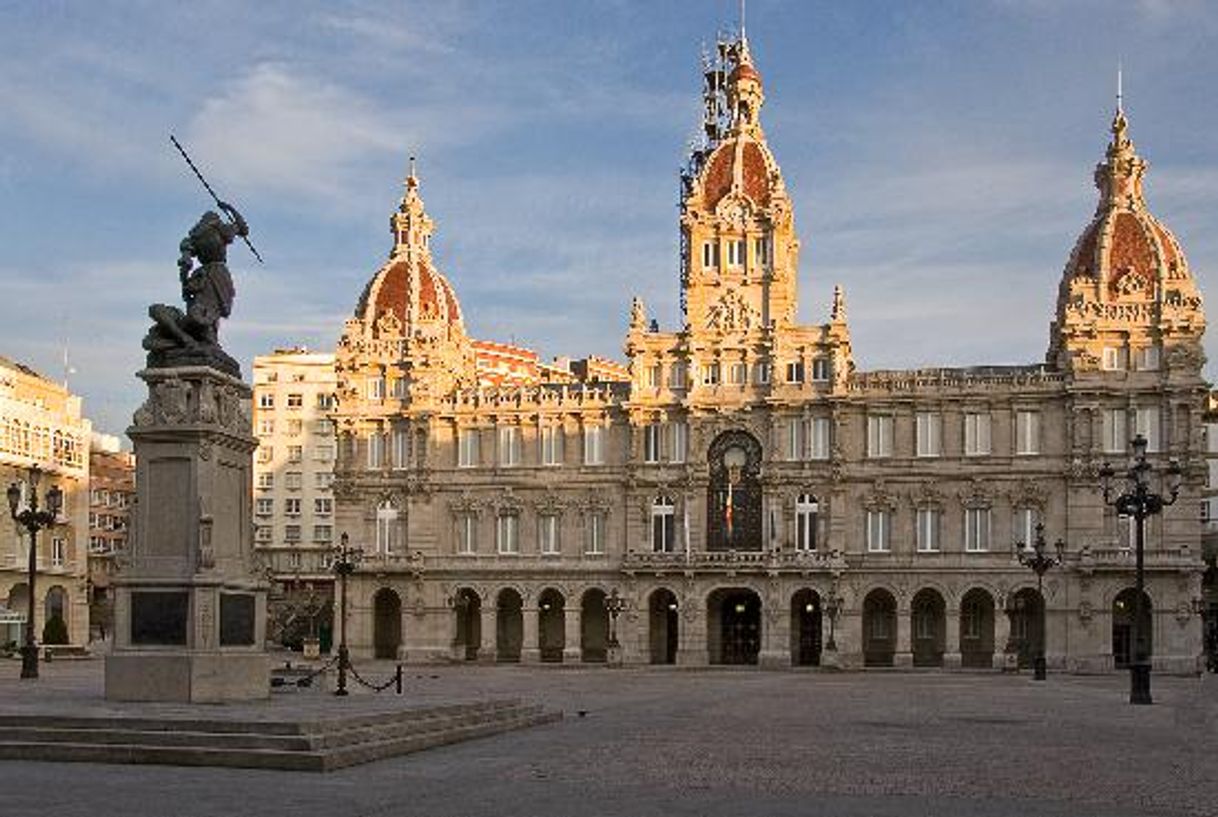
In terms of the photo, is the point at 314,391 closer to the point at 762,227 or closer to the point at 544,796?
the point at 762,227

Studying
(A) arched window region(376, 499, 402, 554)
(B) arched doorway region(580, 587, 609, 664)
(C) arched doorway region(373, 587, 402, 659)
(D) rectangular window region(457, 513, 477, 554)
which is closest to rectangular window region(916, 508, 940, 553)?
(B) arched doorway region(580, 587, 609, 664)

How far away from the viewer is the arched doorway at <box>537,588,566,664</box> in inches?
3974

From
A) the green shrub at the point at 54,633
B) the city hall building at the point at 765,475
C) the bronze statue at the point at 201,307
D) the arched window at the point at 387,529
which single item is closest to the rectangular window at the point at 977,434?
the city hall building at the point at 765,475

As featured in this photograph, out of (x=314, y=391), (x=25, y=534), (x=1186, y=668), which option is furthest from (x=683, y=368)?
(x=314, y=391)

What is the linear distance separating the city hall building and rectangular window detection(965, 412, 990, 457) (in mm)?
125

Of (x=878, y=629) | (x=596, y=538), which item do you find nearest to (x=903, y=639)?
(x=878, y=629)

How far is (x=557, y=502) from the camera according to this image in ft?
328

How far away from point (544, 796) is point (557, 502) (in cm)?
7658

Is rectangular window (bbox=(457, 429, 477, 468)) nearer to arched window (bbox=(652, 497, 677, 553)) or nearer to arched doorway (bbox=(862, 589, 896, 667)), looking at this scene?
arched window (bbox=(652, 497, 677, 553))

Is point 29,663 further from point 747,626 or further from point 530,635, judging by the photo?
point 747,626

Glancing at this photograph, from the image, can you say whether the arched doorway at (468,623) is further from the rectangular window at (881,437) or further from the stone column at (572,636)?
the rectangular window at (881,437)

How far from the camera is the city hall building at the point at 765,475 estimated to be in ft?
295

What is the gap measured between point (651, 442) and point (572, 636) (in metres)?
12.0

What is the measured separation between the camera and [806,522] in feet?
311
